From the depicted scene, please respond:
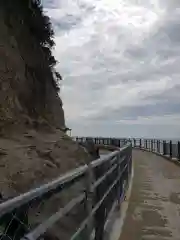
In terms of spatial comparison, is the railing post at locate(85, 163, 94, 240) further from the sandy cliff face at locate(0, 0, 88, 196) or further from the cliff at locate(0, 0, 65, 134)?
the cliff at locate(0, 0, 65, 134)

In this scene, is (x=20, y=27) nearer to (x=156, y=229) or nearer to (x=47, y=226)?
(x=156, y=229)

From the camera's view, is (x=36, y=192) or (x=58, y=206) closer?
(x=36, y=192)

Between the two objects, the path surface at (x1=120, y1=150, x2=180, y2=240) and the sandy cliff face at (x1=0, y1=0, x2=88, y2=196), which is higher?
the sandy cliff face at (x1=0, y1=0, x2=88, y2=196)

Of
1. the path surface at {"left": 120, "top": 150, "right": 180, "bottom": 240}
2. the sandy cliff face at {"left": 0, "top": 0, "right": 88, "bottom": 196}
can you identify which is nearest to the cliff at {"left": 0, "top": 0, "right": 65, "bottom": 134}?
the sandy cliff face at {"left": 0, "top": 0, "right": 88, "bottom": 196}

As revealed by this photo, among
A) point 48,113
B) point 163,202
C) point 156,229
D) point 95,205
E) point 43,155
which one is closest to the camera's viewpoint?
point 95,205

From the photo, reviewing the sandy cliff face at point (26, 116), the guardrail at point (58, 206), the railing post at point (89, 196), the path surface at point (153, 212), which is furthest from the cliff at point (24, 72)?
the railing post at point (89, 196)

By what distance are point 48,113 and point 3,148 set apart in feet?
29.9

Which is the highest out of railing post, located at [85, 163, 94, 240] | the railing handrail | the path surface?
the railing handrail

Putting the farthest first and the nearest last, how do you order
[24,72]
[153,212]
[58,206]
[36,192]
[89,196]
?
[24,72], [153,212], [89,196], [58,206], [36,192]

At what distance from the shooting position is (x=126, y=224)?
789 centimetres

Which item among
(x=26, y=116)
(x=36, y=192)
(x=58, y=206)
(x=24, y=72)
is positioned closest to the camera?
(x=36, y=192)

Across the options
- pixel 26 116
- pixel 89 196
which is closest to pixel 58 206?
pixel 89 196

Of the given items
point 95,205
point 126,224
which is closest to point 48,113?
point 126,224

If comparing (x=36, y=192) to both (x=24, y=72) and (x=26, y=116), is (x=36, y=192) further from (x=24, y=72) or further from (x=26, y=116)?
(x=24, y=72)
